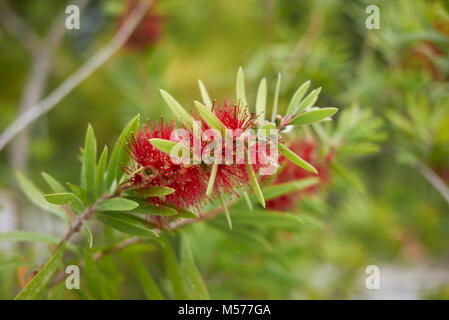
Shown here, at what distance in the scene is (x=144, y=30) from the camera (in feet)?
3.24

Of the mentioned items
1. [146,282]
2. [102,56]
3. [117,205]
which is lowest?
[146,282]

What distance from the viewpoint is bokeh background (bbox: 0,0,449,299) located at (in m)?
0.75

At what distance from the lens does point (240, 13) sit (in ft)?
4.37

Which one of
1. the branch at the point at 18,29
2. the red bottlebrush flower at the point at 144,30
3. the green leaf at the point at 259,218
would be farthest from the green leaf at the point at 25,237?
the branch at the point at 18,29

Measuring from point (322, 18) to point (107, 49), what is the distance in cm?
56

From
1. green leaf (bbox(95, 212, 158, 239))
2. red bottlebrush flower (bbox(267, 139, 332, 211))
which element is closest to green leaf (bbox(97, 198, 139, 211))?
green leaf (bbox(95, 212, 158, 239))

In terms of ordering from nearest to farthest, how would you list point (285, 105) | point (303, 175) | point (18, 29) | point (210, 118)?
point (210, 118)
point (303, 175)
point (285, 105)
point (18, 29)

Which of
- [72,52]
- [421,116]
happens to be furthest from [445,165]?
[72,52]

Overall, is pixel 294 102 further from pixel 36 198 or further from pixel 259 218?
pixel 36 198

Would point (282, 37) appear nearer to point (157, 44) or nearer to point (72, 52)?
point (157, 44)

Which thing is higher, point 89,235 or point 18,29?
point 18,29

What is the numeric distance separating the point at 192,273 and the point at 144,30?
719 millimetres

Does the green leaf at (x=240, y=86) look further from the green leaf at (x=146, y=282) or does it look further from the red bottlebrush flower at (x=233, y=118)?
the green leaf at (x=146, y=282)

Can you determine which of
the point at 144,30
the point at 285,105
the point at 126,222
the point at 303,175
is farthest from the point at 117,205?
the point at 144,30
